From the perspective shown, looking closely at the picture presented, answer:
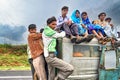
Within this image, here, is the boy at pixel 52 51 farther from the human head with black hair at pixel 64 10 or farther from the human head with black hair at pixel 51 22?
the human head with black hair at pixel 64 10

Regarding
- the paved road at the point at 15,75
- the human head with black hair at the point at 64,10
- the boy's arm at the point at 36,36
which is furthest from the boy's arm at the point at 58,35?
the paved road at the point at 15,75

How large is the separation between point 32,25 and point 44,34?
54 cm

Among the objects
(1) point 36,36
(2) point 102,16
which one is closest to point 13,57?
(2) point 102,16

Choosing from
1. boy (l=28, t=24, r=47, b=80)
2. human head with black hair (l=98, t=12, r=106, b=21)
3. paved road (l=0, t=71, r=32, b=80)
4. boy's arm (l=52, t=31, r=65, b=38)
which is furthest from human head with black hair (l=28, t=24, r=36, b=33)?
paved road (l=0, t=71, r=32, b=80)

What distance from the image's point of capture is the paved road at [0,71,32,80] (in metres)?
15.6

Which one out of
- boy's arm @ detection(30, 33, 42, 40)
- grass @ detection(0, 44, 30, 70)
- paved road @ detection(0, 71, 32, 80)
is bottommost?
paved road @ detection(0, 71, 32, 80)

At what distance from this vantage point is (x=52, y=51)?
25.0 ft

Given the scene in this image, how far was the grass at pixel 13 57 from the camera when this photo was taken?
19.8m

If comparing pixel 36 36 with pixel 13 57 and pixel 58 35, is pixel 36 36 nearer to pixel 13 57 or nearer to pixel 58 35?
pixel 58 35

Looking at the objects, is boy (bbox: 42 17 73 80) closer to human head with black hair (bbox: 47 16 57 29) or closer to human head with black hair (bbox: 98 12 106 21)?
human head with black hair (bbox: 47 16 57 29)

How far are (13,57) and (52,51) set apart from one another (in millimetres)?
14020

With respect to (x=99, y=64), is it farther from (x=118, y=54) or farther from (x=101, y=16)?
(x=101, y=16)

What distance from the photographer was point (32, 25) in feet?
26.8

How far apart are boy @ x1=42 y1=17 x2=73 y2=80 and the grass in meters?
11.3
